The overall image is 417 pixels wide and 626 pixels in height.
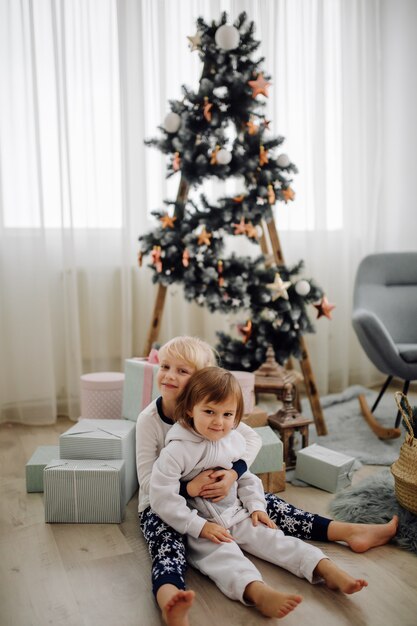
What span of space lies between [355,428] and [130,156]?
6.16ft

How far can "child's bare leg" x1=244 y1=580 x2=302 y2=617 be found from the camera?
126 centimetres

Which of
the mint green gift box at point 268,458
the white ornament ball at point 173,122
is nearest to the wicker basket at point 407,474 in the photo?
the mint green gift box at point 268,458

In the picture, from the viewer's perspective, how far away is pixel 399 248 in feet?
12.2

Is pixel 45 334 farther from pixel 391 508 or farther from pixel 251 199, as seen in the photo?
pixel 391 508

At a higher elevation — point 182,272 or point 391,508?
point 182,272

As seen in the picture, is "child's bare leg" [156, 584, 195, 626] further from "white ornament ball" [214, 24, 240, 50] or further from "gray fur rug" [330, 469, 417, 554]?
"white ornament ball" [214, 24, 240, 50]

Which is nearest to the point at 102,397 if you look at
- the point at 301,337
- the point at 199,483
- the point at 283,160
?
the point at 199,483

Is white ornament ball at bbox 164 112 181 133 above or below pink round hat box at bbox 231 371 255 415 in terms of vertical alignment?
above

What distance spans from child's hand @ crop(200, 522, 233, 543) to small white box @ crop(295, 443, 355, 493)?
0.68m

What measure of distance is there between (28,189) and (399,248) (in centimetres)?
241

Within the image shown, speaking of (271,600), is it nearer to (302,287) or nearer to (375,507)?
(375,507)

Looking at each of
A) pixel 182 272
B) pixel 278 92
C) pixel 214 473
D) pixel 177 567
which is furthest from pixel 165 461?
pixel 278 92

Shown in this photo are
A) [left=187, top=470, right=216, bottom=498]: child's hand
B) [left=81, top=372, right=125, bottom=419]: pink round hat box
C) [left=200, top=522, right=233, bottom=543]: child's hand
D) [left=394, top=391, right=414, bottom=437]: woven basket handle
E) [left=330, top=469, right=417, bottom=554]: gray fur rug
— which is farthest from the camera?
[left=81, top=372, right=125, bottom=419]: pink round hat box

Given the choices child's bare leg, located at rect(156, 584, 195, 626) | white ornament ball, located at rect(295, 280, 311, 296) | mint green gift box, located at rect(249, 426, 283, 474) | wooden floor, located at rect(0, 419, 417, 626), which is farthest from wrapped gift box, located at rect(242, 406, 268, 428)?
child's bare leg, located at rect(156, 584, 195, 626)
